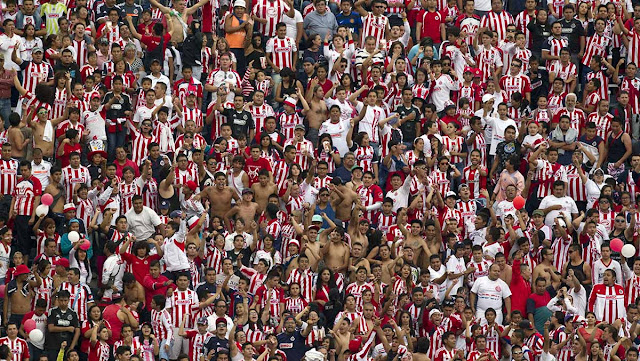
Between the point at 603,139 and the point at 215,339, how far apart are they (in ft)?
27.0

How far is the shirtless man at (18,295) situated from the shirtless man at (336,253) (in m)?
4.27

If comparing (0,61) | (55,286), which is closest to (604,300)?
(55,286)

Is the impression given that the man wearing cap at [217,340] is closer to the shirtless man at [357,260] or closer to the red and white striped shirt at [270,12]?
the shirtless man at [357,260]

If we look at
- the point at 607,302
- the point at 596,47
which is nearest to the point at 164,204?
the point at 607,302

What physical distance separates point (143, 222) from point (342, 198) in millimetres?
3087

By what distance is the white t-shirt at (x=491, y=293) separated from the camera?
27.9 meters

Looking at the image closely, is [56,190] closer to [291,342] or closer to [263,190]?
[263,190]

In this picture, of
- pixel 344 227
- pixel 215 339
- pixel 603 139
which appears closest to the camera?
pixel 215 339

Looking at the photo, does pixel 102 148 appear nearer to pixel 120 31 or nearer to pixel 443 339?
pixel 120 31

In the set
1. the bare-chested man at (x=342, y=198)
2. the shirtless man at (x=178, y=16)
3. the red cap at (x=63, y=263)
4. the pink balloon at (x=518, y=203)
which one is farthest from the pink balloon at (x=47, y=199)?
the pink balloon at (x=518, y=203)

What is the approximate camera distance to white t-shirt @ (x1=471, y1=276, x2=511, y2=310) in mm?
27859

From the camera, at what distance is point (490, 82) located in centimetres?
3139

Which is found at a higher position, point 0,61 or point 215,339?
point 0,61

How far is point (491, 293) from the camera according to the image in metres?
27.9
